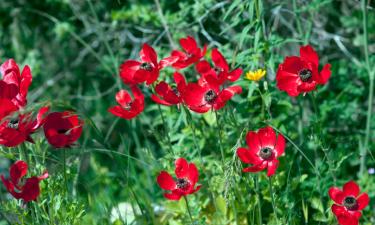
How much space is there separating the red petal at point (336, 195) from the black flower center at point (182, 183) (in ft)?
1.48

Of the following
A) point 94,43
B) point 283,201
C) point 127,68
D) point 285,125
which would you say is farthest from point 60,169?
point 94,43

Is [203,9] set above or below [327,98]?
above

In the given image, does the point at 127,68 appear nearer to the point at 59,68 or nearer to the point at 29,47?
the point at 29,47

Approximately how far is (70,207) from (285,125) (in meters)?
1.14

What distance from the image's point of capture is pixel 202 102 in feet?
7.43

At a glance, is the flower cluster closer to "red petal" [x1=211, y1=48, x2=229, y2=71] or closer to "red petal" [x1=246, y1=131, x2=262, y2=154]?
"red petal" [x1=211, y1=48, x2=229, y2=71]

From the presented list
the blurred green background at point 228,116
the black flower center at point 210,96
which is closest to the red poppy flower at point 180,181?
the blurred green background at point 228,116

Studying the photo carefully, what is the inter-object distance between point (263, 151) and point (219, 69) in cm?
50

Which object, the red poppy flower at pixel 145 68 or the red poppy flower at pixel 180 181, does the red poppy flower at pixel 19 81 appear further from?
the red poppy flower at pixel 180 181

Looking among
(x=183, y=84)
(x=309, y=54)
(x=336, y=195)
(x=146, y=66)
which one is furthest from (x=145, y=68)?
(x=336, y=195)

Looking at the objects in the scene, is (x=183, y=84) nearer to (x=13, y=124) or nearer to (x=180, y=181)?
(x=180, y=181)

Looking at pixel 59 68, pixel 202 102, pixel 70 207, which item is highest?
pixel 202 102

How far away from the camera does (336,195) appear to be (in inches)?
85.8

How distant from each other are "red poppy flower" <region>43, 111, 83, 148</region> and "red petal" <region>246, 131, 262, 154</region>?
0.52m
